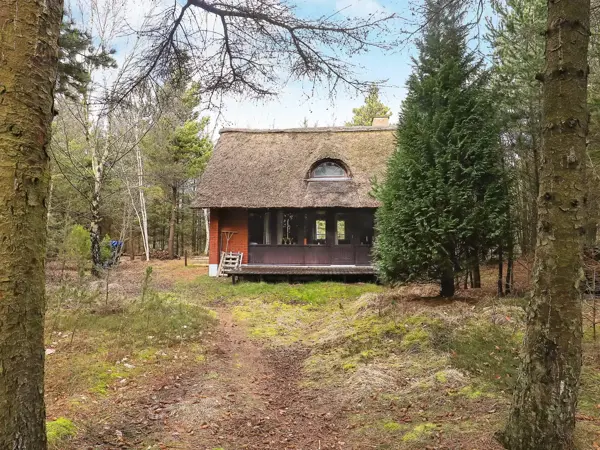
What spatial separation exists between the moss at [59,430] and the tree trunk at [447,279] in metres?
7.12

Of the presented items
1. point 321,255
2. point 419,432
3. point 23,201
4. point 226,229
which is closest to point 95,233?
point 226,229

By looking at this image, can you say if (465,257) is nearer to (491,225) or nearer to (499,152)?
(491,225)

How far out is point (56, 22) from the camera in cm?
215

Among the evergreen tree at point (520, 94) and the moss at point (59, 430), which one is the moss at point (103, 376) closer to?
the moss at point (59, 430)

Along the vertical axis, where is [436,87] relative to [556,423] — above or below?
above

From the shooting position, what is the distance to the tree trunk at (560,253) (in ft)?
9.23

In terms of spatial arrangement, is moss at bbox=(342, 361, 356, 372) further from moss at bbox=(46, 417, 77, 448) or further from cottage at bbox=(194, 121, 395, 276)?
cottage at bbox=(194, 121, 395, 276)

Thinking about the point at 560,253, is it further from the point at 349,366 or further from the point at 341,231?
the point at 341,231

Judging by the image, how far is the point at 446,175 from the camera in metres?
8.55

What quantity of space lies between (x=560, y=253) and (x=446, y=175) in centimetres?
598

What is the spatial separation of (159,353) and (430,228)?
18.5 feet

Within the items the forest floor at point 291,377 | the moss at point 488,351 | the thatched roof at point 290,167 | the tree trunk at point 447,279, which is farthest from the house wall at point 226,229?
the moss at point 488,351

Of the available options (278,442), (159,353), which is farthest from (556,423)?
(159,353)

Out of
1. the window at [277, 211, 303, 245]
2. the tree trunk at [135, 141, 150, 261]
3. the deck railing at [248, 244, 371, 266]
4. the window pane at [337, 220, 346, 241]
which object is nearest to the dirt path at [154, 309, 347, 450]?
the deck railing at [248, 244, 371, 266]
